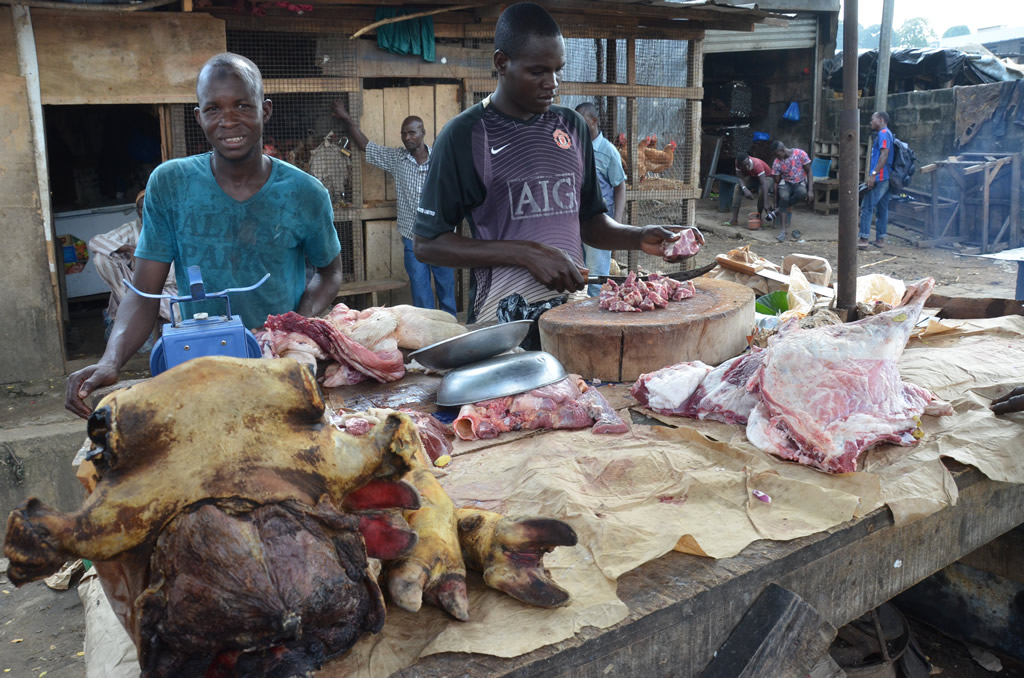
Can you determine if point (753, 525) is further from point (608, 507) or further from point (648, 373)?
point (648, 373)

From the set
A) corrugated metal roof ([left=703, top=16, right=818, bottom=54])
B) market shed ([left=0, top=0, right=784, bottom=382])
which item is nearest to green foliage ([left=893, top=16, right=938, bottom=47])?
A: corrugated metal roof ([left=703, top=16, right=818, bottom=54])

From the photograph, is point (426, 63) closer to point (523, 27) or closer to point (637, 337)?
point (523, 27)

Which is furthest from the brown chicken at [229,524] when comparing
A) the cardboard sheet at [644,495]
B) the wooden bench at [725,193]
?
the wooden bench at [725,193]

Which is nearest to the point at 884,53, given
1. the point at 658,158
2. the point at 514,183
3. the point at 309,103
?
the point at 658,158

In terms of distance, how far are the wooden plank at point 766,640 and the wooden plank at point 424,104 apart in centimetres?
636

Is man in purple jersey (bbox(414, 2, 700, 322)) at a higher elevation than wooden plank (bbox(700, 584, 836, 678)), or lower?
higher

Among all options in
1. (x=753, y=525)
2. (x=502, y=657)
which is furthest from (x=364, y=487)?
(x=753, y=525)

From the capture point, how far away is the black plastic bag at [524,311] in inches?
144

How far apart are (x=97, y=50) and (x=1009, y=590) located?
695cm

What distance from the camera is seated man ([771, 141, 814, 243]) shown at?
48.4ft

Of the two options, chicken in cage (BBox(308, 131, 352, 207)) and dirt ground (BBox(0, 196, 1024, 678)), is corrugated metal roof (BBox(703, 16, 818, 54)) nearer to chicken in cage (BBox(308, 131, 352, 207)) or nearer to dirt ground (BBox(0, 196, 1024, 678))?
dirt ground (BBox(0, 196, 1024, 678))

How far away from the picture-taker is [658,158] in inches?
355

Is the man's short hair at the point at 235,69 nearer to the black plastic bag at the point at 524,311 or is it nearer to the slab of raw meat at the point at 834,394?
the black plastic bag at the point at 524,311

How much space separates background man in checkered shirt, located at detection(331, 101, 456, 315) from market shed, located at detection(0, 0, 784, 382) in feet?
0.63
